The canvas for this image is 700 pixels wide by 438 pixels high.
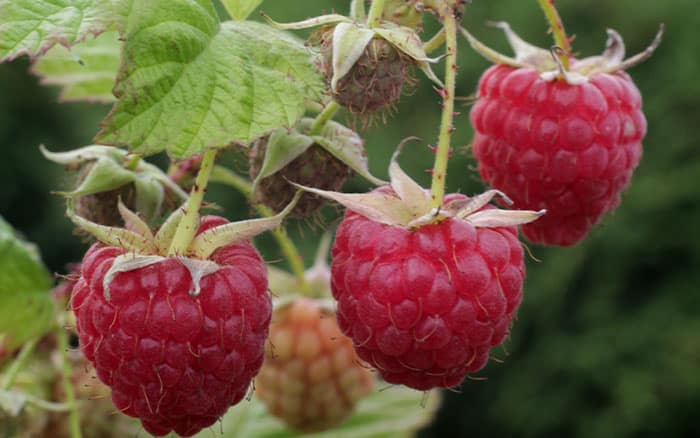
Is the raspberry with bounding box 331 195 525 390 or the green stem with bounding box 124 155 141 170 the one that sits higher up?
the raspberry with bounding box 331 195 525 390

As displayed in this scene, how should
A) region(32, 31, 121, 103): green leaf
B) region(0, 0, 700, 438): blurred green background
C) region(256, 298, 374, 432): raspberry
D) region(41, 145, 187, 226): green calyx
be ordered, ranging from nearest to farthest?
region(41, 145, 187, 226): green calyx → region(32, 31, 121, 103): green leaf → region(256, 298, 374, 432): raspberry → region(0, 0, 700, 438): blurred green background

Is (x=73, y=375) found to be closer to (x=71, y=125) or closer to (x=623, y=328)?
(x=623, y=328)

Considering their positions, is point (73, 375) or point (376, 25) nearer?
point (376, 25)

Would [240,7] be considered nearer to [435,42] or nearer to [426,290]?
[435,42]

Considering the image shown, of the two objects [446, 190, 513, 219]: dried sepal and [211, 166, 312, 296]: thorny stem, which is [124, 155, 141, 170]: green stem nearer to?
[211, 166, 312, 296]: thorny stem

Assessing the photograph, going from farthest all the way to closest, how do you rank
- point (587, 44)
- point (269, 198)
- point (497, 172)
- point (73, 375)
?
point (587, 44) → point (73, 375) → point (497, 172) → point (269, 198)

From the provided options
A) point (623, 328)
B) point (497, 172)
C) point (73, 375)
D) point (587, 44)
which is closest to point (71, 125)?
point (587, 44)

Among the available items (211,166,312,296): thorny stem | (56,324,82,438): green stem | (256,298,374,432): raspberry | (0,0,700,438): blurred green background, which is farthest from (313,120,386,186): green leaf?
(0,0,700,438): blurred green background
